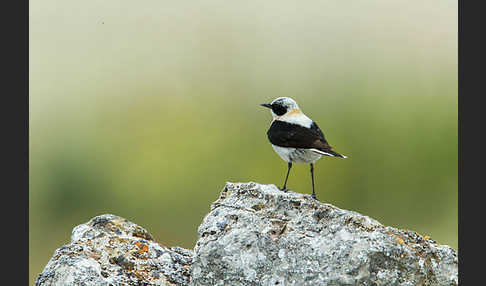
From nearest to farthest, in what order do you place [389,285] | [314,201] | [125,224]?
[389,285] → [314,201] → [125,224]

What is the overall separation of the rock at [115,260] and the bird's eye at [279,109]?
256 cm

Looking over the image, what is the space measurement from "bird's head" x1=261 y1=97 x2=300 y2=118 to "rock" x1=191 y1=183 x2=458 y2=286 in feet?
7.88

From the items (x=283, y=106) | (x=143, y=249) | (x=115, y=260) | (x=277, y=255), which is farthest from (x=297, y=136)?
(x=115, y=260)

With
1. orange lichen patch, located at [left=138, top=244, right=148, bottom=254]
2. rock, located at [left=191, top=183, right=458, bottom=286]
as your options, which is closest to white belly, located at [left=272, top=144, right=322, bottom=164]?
rock, located at [left=191, top=183, right=458, bottom=286]

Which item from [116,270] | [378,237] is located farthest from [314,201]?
[116,270]

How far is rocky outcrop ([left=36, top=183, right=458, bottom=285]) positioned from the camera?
545 cm

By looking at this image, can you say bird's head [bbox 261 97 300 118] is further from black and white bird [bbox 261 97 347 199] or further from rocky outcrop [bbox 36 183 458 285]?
rocky outcrop [bbox 36 183 458 285]

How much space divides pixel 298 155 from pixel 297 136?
0.30 meters

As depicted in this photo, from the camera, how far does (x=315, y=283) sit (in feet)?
17.8

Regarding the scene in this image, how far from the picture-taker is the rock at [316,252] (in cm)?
543

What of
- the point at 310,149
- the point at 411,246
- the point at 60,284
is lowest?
the point at 60,284

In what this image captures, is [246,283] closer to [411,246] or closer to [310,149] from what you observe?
[411,246]

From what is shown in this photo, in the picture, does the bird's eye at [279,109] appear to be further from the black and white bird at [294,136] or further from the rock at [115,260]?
the rock at [115,260]

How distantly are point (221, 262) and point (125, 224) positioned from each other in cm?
203
